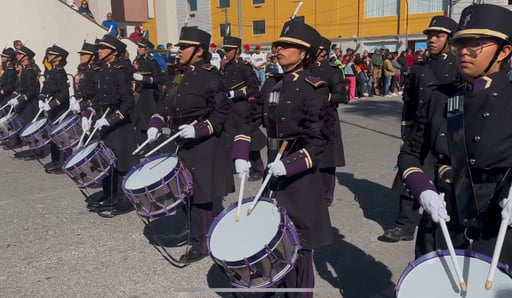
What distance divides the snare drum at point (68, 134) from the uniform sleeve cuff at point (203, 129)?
10.6ft

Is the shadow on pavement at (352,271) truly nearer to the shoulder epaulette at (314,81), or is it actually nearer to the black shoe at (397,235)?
the black shoe at (397,235)

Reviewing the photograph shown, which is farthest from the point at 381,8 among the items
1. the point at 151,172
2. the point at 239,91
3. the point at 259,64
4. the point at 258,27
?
the point at 151,172

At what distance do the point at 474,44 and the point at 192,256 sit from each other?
3169mm

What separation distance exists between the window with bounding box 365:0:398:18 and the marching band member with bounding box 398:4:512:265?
1506 inches

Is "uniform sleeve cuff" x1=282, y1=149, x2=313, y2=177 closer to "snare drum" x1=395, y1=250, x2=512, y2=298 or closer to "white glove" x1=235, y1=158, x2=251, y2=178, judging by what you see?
"white glove" x1=235, y1=158, x2=251, y2=178

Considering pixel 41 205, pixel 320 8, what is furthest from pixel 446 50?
pixel 320 8

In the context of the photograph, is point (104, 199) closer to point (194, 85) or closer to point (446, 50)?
point (194, 85)

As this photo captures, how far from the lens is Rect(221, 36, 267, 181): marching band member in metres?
7.43

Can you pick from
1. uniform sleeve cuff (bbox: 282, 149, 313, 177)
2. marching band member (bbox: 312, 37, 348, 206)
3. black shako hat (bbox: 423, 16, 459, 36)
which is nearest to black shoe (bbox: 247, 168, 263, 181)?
marching band member (bbox: 312, 37, 348, 206)

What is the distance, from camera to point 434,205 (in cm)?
223

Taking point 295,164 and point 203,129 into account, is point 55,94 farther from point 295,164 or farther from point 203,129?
point 295,164

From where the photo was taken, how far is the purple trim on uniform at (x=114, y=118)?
5.53 metres

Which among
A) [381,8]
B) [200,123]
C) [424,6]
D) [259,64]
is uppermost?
[381,8]

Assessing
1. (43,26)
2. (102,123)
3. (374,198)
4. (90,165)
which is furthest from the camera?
(43,26)
